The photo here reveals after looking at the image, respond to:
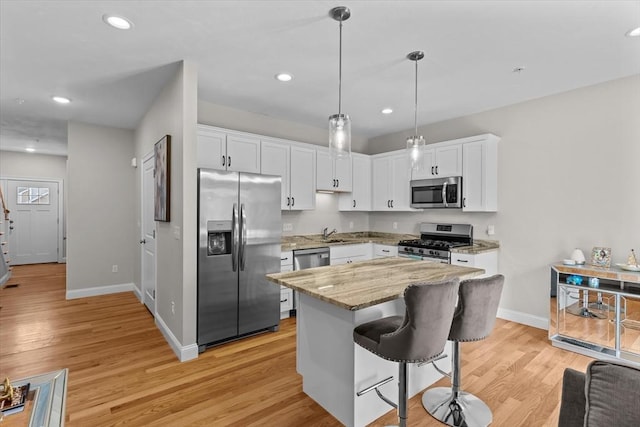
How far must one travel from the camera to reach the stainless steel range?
13.0ft

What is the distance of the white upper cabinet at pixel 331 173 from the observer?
4727 millimetres

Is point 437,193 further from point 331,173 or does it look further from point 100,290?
point 100,290

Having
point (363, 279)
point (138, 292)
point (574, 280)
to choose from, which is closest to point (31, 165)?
point (138, 292)

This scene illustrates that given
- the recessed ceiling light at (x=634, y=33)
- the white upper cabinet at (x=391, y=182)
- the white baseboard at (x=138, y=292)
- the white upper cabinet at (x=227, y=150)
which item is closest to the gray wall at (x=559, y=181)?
the white upper cabinet at (x=391, y=182)

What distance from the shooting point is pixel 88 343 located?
10.7 ft

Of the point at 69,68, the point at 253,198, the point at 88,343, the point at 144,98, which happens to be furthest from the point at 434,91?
the point at 88,343

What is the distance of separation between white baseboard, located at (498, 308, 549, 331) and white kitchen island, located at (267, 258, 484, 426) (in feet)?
6.78

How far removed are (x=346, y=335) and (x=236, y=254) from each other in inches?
66.3

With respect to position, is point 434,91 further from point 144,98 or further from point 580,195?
point 144,98

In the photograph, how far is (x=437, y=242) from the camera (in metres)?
4.29

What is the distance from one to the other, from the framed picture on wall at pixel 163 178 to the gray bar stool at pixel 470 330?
9.28 ft

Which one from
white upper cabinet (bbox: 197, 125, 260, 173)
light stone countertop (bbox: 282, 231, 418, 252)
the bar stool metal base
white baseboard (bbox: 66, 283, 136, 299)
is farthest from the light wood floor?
white upper cabinet (bbox: 197, 125, 260, 173)

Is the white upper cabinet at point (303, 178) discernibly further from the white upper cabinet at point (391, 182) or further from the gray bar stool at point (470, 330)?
the gray bar stool at point (470, 330)

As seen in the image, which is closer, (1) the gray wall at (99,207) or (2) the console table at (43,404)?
(2) the console table at (43,404)
